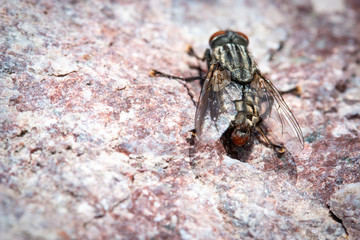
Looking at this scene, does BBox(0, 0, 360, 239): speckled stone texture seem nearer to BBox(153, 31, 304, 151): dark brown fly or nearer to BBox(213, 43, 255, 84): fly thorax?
BBox(153, 31, 304, 151): dark brown fly

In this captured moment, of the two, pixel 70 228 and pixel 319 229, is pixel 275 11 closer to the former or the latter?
pixel 319 229

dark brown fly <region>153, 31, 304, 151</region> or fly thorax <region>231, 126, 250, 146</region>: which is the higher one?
dark brown fly <region>153, 31, 304, 151</region>

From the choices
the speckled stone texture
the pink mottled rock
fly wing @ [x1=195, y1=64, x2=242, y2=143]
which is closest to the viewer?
the speckled stone texture

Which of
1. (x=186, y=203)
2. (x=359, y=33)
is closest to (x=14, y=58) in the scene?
(x=186, y=203)

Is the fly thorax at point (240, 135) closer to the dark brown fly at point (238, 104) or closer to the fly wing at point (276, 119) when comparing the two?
the dark brown fly at point (238, 104)

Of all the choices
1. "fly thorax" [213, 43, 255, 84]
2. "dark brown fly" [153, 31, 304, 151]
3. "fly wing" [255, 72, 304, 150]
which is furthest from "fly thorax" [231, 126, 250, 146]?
"fly thorax" [213, 43, 255, 84]
